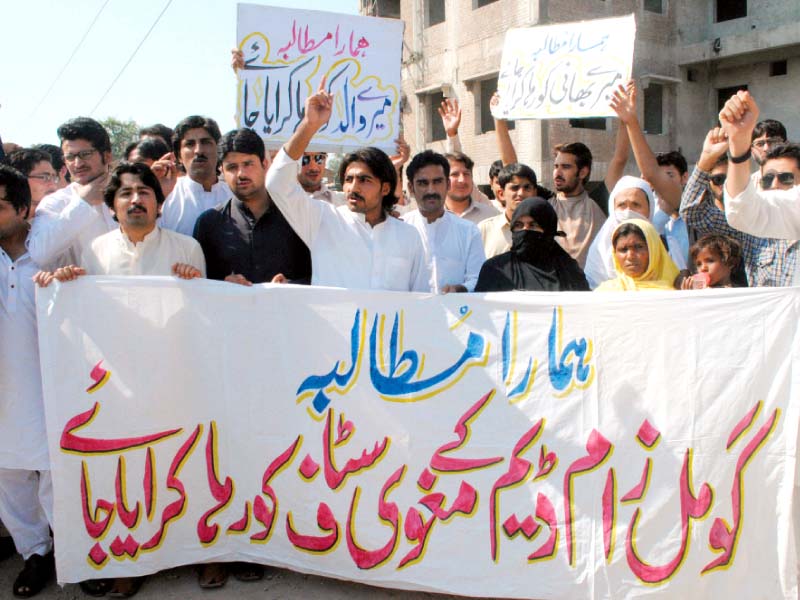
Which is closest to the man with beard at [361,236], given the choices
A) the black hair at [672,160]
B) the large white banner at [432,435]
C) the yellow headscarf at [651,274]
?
the large white banner at [432,435]

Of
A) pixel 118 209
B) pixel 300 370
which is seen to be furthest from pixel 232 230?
pixel 300 370

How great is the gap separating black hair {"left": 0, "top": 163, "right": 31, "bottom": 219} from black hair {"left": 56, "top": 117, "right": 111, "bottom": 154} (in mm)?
505

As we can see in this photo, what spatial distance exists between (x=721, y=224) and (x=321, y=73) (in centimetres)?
235

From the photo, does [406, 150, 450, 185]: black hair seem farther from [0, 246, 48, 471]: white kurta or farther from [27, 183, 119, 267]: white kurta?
[0, 246, 48, 471]: white kurta

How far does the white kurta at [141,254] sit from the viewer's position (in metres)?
2.99

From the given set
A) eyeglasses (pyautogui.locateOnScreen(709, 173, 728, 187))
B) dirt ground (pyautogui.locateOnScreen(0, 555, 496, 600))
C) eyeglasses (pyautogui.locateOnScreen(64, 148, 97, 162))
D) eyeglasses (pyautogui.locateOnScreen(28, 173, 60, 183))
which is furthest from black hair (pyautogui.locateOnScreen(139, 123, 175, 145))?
eyeglasses (pyautogui.locateOnScreen(709, 173, 728, 187))

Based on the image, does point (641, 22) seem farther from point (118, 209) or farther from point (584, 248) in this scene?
point (118, 209)

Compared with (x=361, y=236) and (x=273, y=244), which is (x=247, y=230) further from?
(x=361, y=236)

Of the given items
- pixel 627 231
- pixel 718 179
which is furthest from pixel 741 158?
pixel 718 179

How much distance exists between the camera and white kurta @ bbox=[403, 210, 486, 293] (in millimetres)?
3553

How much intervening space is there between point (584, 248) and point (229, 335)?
208cm

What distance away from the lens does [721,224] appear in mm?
3459

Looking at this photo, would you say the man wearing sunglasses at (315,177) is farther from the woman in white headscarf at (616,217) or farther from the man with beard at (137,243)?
the woman in white headscarf at (616,217)

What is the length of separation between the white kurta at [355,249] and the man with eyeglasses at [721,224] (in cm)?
136
